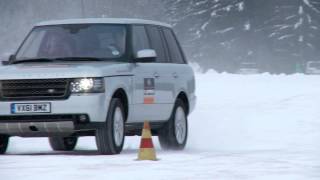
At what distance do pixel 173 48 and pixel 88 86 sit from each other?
3.27 meters

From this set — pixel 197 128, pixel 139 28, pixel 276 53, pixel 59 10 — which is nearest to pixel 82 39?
pixel 139 28

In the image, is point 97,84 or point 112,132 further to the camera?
point 112,132

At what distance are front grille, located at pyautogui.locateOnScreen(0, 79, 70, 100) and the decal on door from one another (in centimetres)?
159

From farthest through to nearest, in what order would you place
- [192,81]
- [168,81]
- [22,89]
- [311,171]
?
1. [192,81]
2. [168,81]
3. [22,89]
4. [311,171]

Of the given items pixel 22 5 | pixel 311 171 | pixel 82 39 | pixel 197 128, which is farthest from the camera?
pixel 22 5

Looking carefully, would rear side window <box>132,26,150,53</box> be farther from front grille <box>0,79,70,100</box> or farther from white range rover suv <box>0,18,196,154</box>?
front grille <box>0,79,70,100</box>

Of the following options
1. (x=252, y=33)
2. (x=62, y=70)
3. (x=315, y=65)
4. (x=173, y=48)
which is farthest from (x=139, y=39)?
(x=252, y=33)

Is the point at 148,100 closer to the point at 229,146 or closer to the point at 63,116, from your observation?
the point at 63,116

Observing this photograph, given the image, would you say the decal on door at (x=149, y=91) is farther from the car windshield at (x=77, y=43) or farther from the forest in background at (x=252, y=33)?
the forest in background at (x=252, y=33)

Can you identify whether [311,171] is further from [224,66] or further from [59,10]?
[59,10]

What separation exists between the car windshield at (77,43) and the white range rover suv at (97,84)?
1cm

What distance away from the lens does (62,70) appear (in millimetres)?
11898

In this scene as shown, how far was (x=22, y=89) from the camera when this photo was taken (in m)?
12.0

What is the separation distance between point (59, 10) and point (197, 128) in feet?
421
